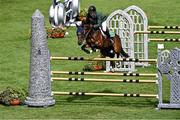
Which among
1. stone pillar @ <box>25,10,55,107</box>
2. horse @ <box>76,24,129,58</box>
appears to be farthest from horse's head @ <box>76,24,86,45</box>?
stone pillar @ <box>25,10,55,107</box>

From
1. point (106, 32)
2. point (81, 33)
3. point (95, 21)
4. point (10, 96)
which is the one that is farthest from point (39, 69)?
point (106, 32)

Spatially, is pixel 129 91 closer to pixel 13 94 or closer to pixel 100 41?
pixel 100 41

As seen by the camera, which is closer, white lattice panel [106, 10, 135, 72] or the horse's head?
the horse's head

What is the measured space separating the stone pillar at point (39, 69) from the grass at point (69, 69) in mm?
268

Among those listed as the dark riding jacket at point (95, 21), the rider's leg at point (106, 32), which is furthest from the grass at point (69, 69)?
the dark riding jacket at point (95, 21)

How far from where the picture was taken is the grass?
13.9 m

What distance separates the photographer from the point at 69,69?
20.8 meters

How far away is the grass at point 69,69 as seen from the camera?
45.8 ft

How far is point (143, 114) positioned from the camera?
13.8 m

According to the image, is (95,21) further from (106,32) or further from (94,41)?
(106,32)

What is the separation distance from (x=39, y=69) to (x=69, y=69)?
6245mm

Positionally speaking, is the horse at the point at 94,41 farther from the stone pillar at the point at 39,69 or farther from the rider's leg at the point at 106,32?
the stone pillar at the point at 39,69

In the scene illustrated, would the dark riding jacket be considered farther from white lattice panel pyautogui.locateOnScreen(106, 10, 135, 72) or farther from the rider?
white lattice panel pyautogui.locateOnScreen(106, 10, 135, 72)

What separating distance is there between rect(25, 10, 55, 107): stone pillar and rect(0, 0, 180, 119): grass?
0.27 metres
